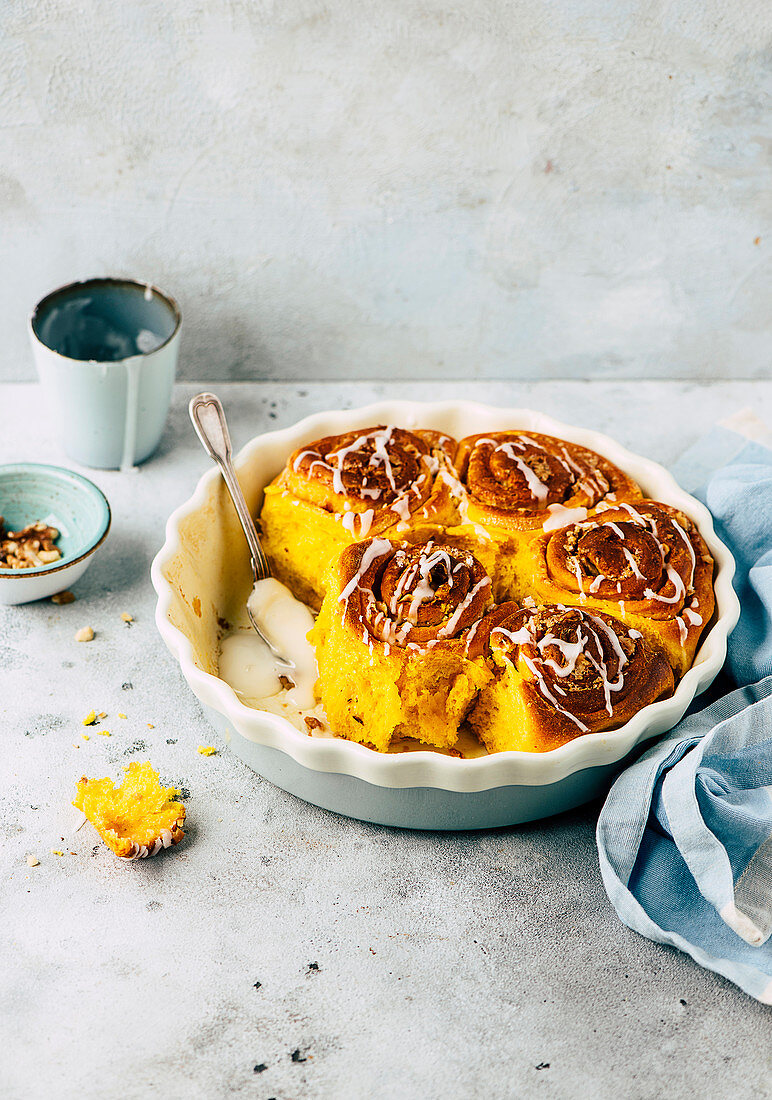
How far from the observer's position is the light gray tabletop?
118cm

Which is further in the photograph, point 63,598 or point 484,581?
point 63,598

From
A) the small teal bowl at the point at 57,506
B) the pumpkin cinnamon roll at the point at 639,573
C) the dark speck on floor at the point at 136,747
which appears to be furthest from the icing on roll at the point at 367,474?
the dark speck on floor at the point at 136,747

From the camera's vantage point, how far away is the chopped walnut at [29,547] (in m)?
1.74

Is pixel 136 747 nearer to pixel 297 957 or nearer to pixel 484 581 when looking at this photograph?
pixel 297 957

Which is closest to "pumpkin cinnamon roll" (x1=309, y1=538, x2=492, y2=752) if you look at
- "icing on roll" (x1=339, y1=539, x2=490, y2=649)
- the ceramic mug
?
"icing on roll" (x1=339, y1=539, x2=490, y2=649)

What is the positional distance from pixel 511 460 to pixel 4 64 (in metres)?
1.20

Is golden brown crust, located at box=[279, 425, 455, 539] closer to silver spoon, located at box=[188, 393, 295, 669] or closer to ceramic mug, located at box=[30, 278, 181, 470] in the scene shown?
silver spoon, located at box=[188, 393, 295, 669]

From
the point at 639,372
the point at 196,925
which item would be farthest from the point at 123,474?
the point at 639,372

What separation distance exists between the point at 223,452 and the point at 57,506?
0.38m

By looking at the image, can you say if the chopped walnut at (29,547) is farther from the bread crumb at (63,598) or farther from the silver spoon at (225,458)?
the silver spoon at (225,458)

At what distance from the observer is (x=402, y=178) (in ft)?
6.50

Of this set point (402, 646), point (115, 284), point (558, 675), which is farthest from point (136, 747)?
point (115, 284)

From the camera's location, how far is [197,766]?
1.52 m

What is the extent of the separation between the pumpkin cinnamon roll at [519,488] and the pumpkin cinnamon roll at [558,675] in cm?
17
